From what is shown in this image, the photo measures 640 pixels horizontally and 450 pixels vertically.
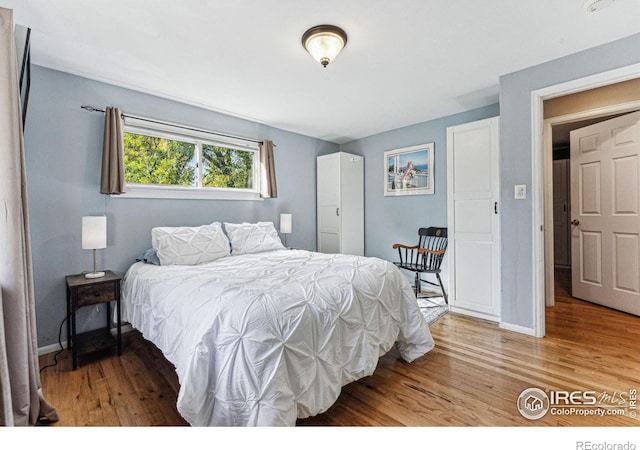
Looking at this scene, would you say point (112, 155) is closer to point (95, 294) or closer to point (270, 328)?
point (95, 294)

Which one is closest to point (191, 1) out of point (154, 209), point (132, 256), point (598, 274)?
point (154, 209)

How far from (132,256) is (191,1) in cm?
225

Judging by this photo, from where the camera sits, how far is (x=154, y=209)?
3.02 meters

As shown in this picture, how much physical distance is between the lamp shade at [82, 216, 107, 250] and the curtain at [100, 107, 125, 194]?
36 cm

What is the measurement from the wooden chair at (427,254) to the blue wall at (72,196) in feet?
8.57

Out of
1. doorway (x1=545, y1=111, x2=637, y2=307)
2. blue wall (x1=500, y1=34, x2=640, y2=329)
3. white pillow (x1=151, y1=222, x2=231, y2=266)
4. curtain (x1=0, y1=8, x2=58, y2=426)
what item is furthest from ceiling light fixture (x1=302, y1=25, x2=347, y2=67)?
doorway (x1=545, y1=111, x2=637, y2=307)

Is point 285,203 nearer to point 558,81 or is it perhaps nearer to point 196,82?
point 196,82

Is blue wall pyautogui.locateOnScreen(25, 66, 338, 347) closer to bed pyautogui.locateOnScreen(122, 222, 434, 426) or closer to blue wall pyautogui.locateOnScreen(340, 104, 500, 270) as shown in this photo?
bed pyautogui.locateOnScreen(122, 222, 434, 426)

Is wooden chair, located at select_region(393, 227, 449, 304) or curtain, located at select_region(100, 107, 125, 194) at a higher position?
curtain, located at select_region(100, 107, 125, 194)

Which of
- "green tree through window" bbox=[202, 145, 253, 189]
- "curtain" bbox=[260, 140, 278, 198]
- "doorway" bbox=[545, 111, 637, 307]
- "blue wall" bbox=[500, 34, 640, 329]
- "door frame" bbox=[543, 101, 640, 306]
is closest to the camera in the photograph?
"blue wall" bbox=[500, 34, 640, 329]

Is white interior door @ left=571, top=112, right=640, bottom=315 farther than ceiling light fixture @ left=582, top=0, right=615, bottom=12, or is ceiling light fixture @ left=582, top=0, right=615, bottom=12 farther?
white interior door @ left=571, top=112, right=640, bottom=315

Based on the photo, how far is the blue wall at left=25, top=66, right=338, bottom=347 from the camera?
2.40m

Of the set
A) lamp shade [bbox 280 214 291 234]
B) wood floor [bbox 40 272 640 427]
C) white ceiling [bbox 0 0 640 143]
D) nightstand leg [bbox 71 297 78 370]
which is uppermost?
white ceiling [bbox 0 0 640 143]

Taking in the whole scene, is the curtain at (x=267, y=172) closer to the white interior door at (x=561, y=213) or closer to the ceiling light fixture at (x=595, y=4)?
the ceiling light fixture at (x=595, y=4)
